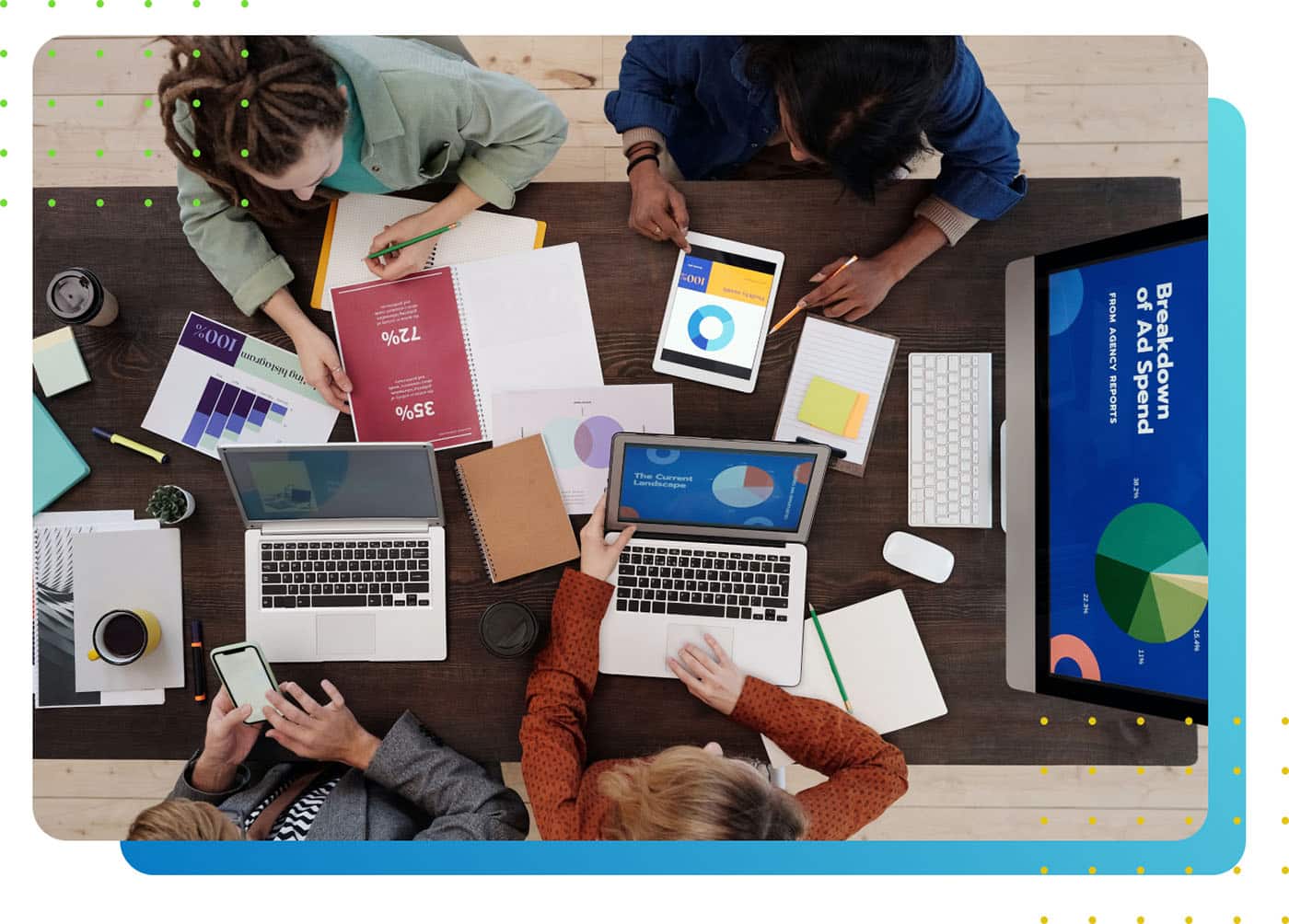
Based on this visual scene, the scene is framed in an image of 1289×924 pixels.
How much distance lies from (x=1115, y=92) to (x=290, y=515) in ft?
4.83

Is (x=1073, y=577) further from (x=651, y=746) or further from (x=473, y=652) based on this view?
(x=473, y=652)

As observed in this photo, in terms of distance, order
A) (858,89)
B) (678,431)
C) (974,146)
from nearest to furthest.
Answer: (858,89), (974,146), (678,431)

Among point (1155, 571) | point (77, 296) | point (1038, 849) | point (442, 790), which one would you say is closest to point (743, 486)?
point (1155, 571)

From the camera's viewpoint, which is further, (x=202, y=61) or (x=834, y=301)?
(x=834, y=301)

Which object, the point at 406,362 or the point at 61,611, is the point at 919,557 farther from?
the point at 61,611

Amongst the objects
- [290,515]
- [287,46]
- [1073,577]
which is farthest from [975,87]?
[290,515]

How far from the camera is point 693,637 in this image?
47.9 inches

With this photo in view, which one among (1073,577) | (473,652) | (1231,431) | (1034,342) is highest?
(1034,342)

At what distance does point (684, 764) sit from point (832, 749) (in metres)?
0.25

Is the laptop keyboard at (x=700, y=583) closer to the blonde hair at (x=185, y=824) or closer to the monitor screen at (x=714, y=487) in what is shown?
the monitor screen at (x=714, y=487)

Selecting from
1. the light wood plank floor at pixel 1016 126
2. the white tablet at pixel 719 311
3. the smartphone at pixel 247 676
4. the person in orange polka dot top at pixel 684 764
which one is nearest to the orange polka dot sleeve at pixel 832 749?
the person in orange polka dot top at pixel 684 764

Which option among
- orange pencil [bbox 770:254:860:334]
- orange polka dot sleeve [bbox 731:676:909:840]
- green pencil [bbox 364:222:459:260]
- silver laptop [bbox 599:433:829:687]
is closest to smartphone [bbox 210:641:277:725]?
silver laptop [bbox 599:433:829:687]

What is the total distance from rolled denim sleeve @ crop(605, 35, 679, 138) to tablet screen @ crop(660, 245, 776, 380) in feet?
0.80

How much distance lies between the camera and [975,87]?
3.52ft
